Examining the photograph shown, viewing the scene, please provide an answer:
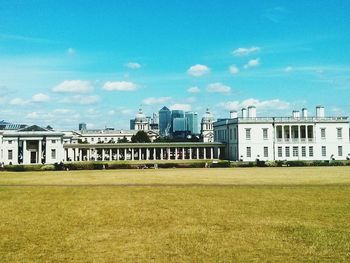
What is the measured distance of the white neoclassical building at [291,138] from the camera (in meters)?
90.2

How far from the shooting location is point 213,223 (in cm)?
1616

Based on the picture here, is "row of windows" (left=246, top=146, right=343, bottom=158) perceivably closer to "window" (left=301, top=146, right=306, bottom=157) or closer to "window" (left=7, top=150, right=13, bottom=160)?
"window" (left=301, top=146, right=306, bottom=157)

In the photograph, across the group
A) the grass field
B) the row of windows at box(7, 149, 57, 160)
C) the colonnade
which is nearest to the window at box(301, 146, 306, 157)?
the colonnade

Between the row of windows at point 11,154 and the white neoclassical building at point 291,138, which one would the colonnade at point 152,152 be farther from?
the white neoclassical building at point 291,138

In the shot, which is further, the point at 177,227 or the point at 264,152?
the point at 264,152

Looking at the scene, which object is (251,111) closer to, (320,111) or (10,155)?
(320,111)

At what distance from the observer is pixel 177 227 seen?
15.5 metres

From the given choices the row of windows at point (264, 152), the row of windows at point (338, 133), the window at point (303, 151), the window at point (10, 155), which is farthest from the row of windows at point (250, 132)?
the window at point (10, 155)

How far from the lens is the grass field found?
39.2 ft

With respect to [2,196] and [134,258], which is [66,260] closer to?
[134,258]

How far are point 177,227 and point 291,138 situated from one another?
7916 centimetres

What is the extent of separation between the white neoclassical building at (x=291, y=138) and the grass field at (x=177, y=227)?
65094 mm

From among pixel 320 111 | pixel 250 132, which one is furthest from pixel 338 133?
pixel 250 132

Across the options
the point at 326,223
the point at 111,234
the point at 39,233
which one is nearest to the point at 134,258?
the point at 111,234
